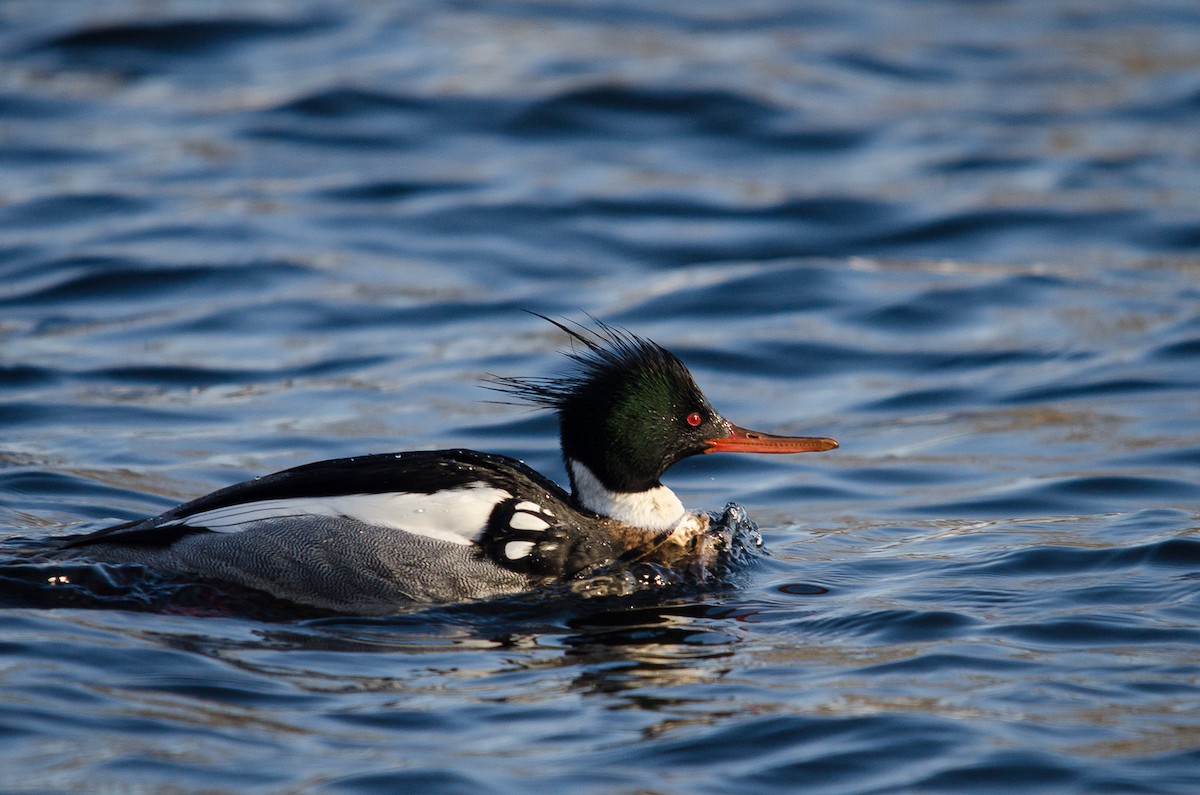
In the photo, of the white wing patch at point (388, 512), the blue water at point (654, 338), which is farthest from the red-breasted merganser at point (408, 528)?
the blue water at point (654, 338)

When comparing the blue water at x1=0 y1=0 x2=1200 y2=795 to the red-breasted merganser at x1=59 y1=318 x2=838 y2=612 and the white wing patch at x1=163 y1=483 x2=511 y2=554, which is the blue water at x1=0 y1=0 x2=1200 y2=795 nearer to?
the red-breasted merganser at x1=59 y1=318 x2=838 y2=612

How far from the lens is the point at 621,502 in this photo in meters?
7.03

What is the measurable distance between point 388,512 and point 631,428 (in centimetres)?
112

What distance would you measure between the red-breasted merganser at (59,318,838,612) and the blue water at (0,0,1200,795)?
14 cm

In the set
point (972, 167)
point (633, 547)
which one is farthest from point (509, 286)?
point (633, 547)

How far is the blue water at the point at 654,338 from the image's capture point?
527 cm

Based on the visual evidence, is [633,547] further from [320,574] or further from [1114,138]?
[1114,138]

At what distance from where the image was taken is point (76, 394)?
1000 centimetres

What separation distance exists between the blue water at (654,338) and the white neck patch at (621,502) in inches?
14.8

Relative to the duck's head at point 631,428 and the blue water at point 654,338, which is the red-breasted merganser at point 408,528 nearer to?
the duck's head at point 631,428

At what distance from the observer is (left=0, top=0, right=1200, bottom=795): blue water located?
5.27 m

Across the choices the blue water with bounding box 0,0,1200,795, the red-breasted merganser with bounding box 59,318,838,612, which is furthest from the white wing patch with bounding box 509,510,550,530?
the blue water with bounding box 0,0,1200,795

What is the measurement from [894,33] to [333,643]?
14295 millimetres

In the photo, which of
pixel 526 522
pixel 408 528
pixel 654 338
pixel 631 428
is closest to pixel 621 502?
pixel 631 428
